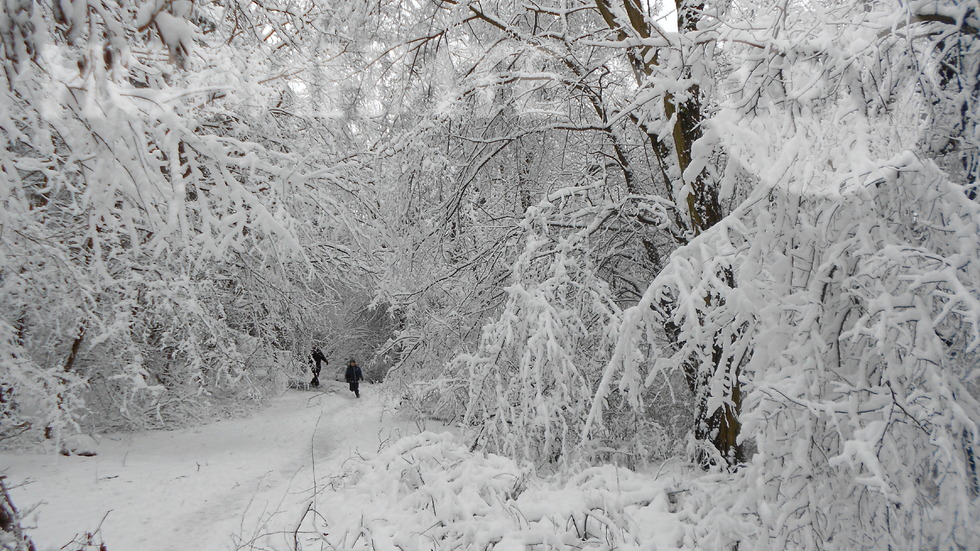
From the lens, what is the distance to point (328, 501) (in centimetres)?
480

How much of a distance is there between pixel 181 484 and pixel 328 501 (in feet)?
9.20

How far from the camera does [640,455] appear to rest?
573 centimetres

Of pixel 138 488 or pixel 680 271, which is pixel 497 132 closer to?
pixel 680 271

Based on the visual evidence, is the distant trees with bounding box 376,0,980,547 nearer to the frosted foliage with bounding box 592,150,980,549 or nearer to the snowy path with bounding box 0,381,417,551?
the frosted foliage with bounding box 592,150,980,549

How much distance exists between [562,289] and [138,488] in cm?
559

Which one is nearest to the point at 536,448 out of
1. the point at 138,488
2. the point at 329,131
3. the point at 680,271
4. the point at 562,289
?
the point at 562,289

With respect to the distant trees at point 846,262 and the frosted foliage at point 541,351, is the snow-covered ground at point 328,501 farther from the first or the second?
the distant trees at point 846,262

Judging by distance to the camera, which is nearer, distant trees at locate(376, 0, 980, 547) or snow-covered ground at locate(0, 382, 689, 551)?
distant trees at locate(376, 0, 980, 547)

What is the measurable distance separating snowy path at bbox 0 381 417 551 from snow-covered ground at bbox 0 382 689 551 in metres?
0.02

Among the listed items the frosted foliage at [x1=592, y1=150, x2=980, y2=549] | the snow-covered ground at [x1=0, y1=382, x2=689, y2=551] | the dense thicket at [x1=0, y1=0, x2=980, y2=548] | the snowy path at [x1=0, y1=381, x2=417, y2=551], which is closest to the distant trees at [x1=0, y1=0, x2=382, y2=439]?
the dense thicket at [x1=0, y1=0, x2=980, y2=548]

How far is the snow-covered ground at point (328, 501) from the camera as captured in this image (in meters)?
3.53

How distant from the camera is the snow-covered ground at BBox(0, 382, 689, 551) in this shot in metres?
3.53

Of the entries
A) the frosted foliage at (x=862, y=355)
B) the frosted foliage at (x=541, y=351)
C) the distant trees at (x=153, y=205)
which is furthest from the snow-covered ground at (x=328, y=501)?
the frosted foliage at (x=862, y=355)

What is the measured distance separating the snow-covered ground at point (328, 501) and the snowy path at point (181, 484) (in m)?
0.02
